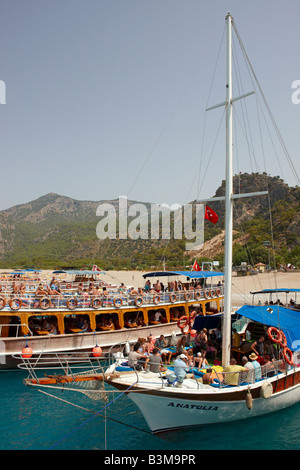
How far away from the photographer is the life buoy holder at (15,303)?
634 inches

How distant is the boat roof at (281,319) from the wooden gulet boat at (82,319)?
5.67 meters

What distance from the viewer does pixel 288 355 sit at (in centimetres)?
1175

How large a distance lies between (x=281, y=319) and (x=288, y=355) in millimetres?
1581

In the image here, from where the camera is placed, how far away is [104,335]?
17.8m

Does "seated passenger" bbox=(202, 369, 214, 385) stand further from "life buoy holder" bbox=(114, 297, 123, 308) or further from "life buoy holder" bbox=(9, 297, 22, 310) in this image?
"life buoy holder" bbox=(9, 297, 22, 310)

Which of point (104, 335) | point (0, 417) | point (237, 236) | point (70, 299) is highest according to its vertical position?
point (237, 236)

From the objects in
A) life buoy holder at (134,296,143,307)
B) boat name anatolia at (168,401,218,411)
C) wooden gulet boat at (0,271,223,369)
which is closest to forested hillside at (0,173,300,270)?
wooden gulet boat at (0,271,223,369)

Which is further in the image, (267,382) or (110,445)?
(267,382)

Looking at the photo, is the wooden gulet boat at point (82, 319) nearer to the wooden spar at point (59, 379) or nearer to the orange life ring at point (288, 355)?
the wooden spar at point (59, 379)

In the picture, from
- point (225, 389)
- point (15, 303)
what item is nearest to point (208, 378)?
point (225, 389)

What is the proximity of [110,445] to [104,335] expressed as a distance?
8382 millimetres
